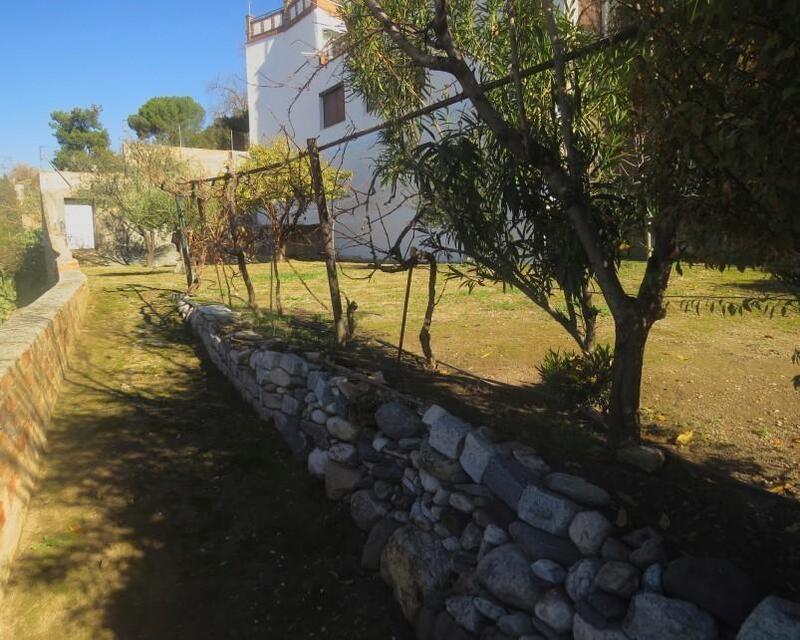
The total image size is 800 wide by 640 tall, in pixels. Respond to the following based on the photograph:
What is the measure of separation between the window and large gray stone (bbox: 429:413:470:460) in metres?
19.5

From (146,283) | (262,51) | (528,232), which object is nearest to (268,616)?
(528,232)

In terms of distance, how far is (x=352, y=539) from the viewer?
3.40 meters

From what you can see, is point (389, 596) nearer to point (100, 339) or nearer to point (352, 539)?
point (352, 539)

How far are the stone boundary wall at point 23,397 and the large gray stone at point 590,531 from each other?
2877mm

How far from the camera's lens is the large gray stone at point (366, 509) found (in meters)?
3.38

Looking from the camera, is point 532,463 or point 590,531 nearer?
point 590,531

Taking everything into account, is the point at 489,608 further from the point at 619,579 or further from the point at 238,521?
the point at 238,521

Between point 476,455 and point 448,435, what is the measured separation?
0.24 metres

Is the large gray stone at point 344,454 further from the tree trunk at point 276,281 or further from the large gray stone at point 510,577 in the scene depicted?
the tree trunk at point 276,281

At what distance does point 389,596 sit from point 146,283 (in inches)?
502

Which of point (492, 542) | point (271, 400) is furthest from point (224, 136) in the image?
point (492, 542)

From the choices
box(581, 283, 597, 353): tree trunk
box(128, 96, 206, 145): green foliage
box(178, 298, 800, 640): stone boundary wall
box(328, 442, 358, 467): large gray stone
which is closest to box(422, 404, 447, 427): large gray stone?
box(178, 298, 800, 640): stone boundary wall

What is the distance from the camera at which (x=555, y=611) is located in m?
2.05

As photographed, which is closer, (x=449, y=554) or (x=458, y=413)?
(x=449, y=554)
